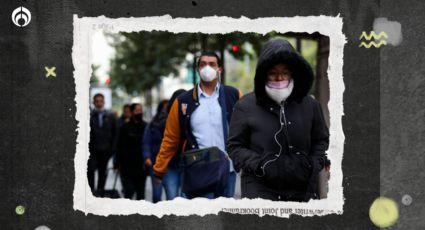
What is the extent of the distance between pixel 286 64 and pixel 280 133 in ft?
1.55

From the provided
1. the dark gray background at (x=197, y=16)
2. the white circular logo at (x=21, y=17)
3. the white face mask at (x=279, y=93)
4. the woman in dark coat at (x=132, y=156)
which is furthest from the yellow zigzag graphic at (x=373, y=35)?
the woman in dark coat at (x=132, y=156)

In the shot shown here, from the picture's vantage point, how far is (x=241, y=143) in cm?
457

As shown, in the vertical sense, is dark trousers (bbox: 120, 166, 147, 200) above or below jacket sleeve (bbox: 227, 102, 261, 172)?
below

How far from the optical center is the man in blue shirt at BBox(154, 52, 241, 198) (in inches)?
232

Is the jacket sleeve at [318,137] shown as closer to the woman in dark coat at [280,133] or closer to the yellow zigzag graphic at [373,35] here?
the woman in dark coat at [280,133]

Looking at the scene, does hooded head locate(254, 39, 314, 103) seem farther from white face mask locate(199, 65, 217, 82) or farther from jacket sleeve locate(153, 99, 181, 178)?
jacket sleeve locate(153, 99, 181, 178)

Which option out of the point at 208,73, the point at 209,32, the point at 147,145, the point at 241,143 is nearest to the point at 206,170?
the point at 208,73

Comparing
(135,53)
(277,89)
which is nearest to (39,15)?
(277,89)

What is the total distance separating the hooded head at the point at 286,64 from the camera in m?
4.40

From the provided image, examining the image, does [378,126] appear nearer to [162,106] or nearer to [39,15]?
[39,15]

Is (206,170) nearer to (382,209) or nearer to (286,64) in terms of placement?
(286,64)

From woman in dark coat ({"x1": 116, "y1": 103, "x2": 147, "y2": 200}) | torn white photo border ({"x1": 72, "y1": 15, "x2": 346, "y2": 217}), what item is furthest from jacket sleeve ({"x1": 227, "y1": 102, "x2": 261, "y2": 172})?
woman in dark coat ({"x1": 116, "y1": 103, "x2": 147, "y2": 200})

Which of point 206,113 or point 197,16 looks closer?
point 197,16

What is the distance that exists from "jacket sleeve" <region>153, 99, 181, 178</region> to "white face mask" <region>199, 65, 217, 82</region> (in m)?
0.40
